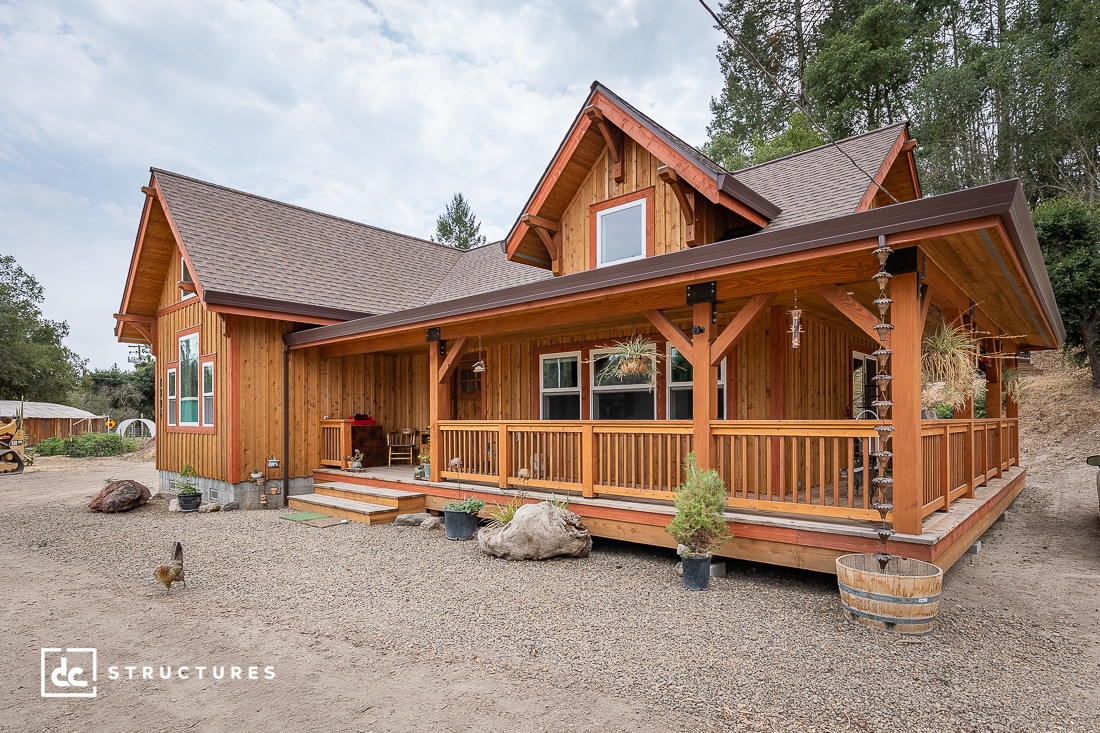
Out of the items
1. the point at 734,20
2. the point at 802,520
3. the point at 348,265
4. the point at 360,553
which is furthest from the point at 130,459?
the point at 734,20

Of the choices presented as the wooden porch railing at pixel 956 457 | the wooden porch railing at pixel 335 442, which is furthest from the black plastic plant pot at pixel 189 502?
the wooden porch railing at pixel 956 457

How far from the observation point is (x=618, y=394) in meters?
8.69

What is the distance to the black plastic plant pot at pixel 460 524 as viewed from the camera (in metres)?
7.37

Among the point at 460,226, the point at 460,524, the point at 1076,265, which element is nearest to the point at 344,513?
the point at 460,524

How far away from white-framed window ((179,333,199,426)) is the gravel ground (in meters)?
4.40

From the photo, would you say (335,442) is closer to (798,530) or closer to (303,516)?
(303,516)

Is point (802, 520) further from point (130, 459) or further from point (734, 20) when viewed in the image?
point (734, 20)

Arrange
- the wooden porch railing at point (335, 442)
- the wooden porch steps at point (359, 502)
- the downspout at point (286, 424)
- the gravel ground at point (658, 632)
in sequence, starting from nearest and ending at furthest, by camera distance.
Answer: the gravel ground at point (658, 632) < the wooden porch steps at point (359, 502) < the downspout at point (286, 424) < the wooden porch railing at point (335, 442)

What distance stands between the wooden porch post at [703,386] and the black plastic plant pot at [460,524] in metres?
3.05

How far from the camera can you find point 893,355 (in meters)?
4.61

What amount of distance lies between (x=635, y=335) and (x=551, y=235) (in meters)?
2.37

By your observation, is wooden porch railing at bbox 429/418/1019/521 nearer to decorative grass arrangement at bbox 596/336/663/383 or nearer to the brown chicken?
decorative grass arrangement at bbox 596/336/663/383

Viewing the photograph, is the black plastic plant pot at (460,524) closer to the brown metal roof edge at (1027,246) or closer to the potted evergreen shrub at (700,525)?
the potted evergreen shrub at (700,525)

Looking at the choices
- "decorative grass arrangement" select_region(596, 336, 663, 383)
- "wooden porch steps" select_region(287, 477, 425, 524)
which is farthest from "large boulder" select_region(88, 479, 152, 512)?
"decorative grass arrangement" select_region(596, 336, 663, 383)
